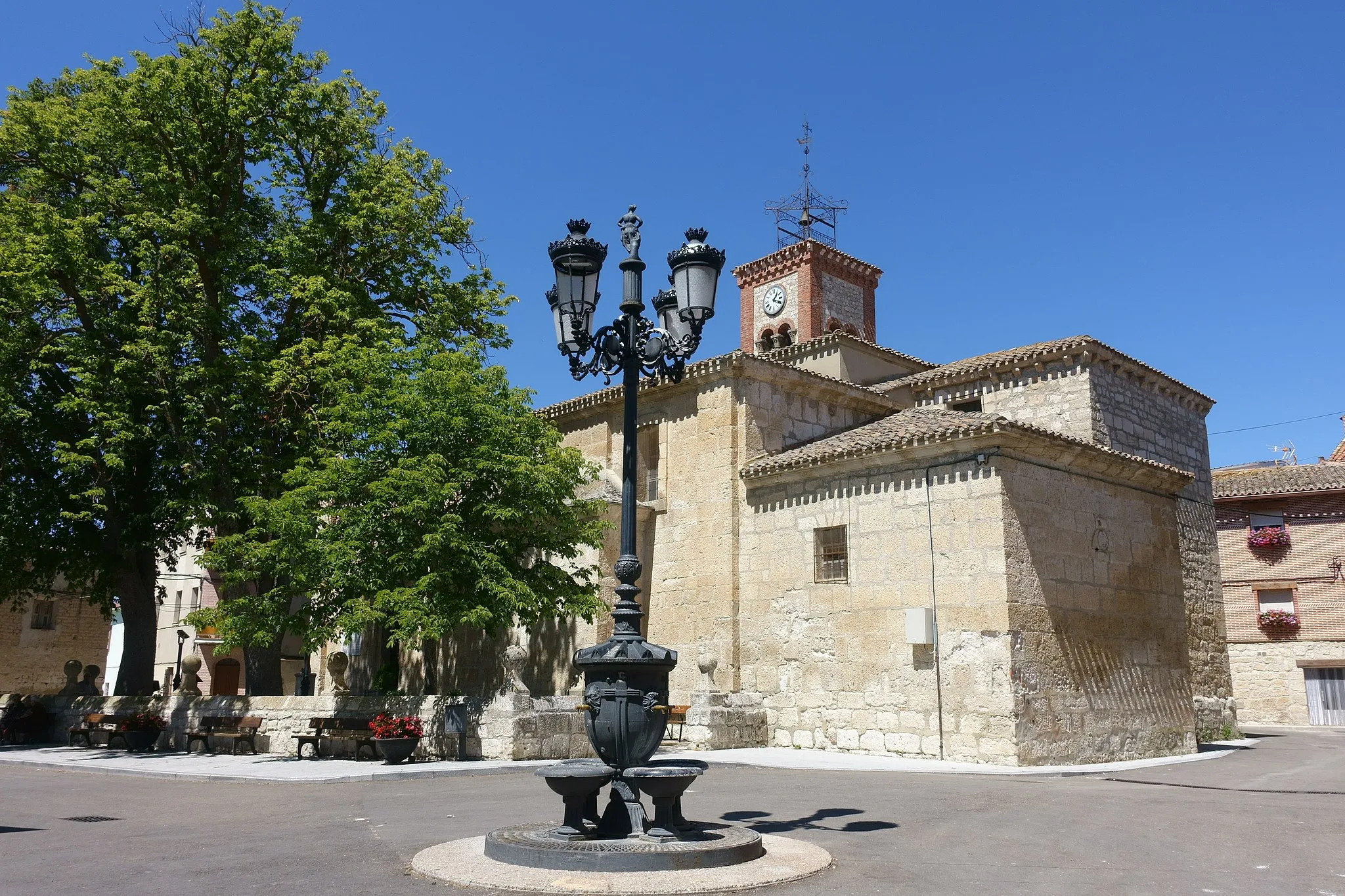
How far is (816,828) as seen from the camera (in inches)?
329

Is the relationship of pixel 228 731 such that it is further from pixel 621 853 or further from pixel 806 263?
pixel 806 263

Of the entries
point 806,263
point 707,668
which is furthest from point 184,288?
point 806,263

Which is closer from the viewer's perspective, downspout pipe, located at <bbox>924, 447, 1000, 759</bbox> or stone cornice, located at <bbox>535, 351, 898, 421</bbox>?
downspout pipe, located at <bbox>924, 447, 1000, 759</bbox>

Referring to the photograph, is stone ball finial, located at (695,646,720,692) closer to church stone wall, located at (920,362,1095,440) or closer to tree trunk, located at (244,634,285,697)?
church stone wall, located at (920,362,1095,440)

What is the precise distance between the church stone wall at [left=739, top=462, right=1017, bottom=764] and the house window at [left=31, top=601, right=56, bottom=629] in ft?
91.9

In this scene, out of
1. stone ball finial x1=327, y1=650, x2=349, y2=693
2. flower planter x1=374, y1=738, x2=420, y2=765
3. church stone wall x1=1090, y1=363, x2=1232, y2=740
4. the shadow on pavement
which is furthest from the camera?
stone ball finial x1=327, y1=650, x2=349, y2=693

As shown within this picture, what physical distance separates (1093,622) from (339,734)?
12348 mm

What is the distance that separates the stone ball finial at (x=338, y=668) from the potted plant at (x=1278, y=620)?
28064 millimetres

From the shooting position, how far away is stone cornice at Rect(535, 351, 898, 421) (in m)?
19.7

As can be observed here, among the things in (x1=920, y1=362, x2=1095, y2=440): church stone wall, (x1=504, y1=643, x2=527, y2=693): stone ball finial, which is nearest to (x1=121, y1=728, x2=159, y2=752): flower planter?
(x1=504, y1=643, x2=527, y2=693): stone ball finial

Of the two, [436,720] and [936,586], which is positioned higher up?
[936,586]

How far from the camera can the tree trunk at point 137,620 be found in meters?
21.6

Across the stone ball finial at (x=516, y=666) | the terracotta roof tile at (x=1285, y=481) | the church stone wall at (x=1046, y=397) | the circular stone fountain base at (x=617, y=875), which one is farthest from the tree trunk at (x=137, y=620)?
the terracotta roof tile at (x=1285, y=481)

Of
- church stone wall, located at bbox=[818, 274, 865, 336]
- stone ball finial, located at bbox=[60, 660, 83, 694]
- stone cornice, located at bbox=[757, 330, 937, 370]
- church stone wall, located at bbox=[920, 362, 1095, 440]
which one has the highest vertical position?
church stone wall, located at bbox=[818, 274, 865, 336]
